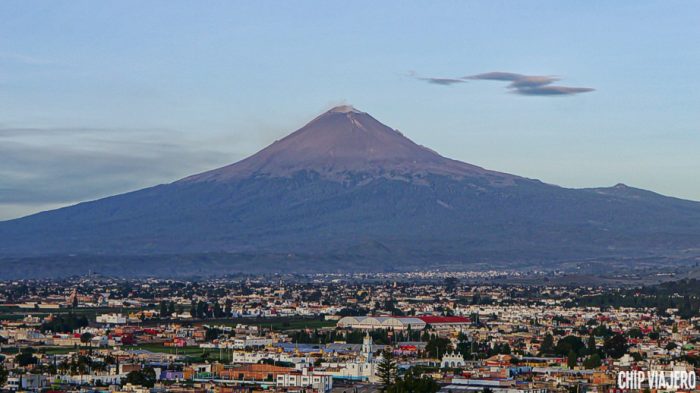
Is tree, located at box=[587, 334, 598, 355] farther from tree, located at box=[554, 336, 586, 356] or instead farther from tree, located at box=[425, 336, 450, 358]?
tree, located at box=[425, 336, 450, 358]

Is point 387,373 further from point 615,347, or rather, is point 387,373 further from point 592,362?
point 615,347

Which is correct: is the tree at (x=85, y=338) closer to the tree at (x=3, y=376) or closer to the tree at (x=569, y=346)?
the tree at (x=569, y=346)

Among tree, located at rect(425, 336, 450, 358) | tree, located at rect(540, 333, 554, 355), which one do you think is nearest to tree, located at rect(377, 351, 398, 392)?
tree, located at rect(425, 336, 450, 358)

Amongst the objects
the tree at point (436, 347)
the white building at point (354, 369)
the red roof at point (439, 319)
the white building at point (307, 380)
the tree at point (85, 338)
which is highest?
the red roof at point (439, 319)

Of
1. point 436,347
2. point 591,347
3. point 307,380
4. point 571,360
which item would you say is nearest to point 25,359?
point 307,380

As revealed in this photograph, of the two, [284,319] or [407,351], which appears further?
[284,319]

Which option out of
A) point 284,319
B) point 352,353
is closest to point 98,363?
point 352,353

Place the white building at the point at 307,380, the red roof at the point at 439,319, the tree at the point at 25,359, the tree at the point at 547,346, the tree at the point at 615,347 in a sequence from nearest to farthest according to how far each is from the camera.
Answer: the white building at the point at 307,380
the tree at the point at 25,359
the tree at the point at 615,347
the tree at the point at 547,346
the red roof at the point at 439,319

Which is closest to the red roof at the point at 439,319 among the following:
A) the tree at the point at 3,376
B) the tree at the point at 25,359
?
the tree at the point at 25,359

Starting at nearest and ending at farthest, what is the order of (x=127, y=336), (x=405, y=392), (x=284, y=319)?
1. (x=405, y=392)
2. (x=127, y=336)
3. (x=284, y=319)

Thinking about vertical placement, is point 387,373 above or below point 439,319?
below

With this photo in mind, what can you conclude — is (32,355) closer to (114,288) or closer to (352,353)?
(352,353)
